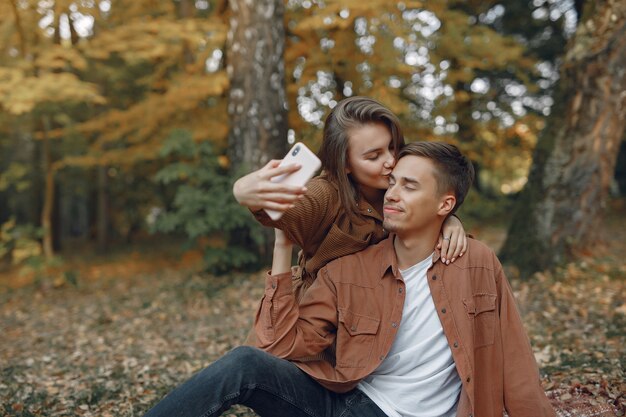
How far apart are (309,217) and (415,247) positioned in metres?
0.48

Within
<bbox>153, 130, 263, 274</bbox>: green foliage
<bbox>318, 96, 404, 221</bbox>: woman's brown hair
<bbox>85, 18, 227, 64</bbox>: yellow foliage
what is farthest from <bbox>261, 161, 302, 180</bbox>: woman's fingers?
<bbox>85, 18, 227, 64</bbox>: yellow foliage

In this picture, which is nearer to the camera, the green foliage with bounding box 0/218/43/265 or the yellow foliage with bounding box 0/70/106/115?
the yellow foliage with bounding box 0/70/106/115

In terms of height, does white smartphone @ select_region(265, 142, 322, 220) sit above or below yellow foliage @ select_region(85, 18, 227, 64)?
below

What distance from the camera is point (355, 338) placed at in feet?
7.73

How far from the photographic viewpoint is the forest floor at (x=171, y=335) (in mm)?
3715

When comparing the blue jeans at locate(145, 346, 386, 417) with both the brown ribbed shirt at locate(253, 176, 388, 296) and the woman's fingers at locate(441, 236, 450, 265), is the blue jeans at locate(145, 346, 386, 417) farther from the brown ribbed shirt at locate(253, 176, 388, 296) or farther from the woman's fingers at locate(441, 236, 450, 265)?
the woman's fingers at locate(441, 236, 450, 265)

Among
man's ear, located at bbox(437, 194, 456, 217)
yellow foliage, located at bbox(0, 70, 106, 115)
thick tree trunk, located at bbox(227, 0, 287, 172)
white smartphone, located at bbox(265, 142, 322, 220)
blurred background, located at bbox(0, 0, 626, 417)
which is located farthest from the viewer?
thick tree trunk, located at bbox(227, 0, 287, 172)

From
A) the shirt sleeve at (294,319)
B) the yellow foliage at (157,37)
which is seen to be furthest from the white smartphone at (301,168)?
the yellow foliage at (157,37)

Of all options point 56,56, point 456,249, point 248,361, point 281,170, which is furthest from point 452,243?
point 56,56

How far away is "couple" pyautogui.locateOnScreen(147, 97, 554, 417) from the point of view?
2219mm

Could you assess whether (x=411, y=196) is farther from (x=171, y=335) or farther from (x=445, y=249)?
(x=171, y=335)

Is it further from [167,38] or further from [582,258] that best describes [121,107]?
[582,258]

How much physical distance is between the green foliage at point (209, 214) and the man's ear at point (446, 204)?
16.6 feet

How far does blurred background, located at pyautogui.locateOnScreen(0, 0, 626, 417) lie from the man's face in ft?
4.82
